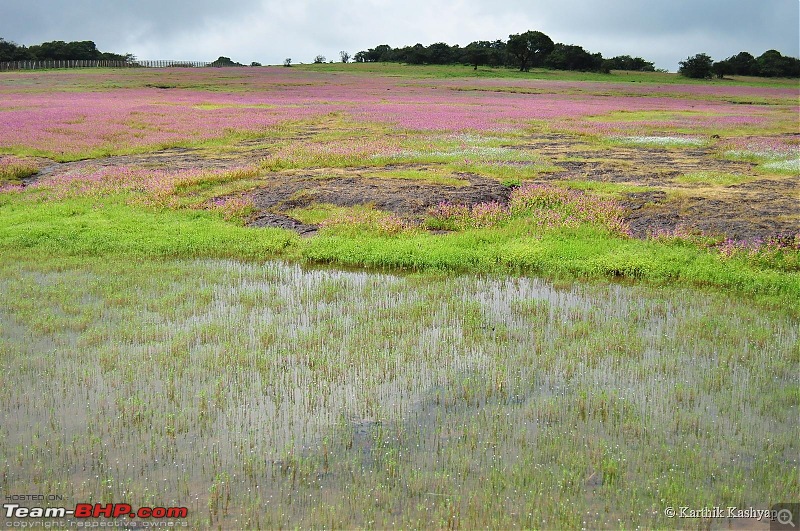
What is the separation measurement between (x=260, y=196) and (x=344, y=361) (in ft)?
46.2

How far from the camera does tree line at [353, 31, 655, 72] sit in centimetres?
12650

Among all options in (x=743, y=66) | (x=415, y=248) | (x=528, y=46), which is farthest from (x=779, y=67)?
(x=415, y=248)

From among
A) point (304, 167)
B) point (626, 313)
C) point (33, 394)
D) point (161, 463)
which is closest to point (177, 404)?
point (161, 463)

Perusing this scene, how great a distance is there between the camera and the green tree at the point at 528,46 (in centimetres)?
12538

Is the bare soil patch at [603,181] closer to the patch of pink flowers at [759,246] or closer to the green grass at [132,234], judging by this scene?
the patch of pink flowers at [759,246]

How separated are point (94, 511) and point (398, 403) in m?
3.96

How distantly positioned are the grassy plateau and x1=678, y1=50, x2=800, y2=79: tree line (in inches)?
3665

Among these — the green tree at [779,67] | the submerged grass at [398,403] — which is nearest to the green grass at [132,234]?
the submerged grass at [398,403]

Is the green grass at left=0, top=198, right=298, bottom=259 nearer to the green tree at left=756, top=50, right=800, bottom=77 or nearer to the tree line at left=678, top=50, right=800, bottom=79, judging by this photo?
the tree line at left=678, top=50, right=800, bottom=79

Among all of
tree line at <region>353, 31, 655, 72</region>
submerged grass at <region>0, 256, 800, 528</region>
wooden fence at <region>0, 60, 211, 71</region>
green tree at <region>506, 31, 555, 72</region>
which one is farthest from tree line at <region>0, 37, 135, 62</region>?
submerged grass at <region>0, 256, 800, 528</region>

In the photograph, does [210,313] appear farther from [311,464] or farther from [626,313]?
[626,313]

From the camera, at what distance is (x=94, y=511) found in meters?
6.66

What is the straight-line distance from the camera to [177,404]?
889 centimetres

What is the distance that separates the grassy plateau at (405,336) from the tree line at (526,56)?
338ft
